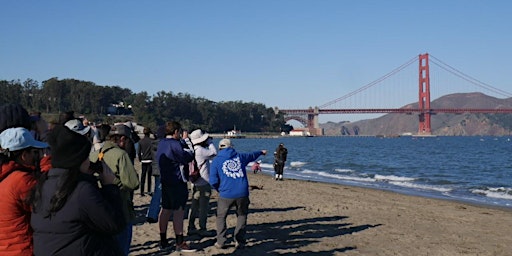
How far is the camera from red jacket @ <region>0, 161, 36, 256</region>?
3428mm

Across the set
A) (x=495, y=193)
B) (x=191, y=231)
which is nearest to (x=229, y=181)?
(x=191, y=231)

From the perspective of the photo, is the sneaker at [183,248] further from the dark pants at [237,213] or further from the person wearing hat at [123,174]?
the person wearing hat at [123,174]

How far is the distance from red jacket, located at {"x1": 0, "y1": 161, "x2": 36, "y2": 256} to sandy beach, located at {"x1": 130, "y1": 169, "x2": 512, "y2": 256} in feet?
12.2

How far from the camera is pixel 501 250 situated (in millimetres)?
8547

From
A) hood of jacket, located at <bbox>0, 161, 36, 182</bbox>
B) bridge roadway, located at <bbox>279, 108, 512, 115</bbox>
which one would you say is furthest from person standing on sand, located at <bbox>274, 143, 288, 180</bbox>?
bridge roadway, located at <bbox>279, 108, 512, 115</bbox>

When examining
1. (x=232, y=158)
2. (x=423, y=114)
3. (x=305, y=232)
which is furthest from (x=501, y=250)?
(x=423, y=114)

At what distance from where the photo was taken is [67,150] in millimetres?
2955

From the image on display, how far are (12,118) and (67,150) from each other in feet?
5.35

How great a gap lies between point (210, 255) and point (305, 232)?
2566 millimetres

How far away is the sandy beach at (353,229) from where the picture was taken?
25.7ft

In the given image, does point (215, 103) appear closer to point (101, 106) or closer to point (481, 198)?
point (101, 106)

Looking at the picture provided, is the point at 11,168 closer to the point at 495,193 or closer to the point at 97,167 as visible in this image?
the point at 97,167

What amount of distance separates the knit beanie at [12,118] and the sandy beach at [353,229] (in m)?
3.23

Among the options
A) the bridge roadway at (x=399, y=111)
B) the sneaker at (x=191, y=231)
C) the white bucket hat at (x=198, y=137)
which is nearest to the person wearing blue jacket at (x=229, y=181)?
the white bucket hat at (x=198, y=137)
